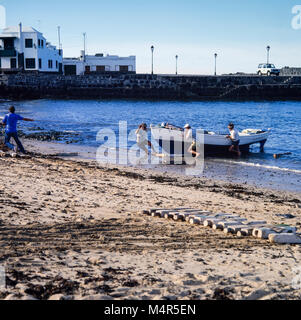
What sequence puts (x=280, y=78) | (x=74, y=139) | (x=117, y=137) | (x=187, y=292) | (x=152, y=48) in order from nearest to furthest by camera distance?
(x=187, y=292)
(x=74, y=139)
(x=117, y=137)
(x=280, y=78)
(x=152, y=48)

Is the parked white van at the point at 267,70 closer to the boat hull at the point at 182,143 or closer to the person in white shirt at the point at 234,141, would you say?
the person in white shirt at the point at 234,141

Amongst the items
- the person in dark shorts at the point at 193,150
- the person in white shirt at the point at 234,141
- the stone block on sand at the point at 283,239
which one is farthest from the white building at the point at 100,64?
the stone block on sand at the point at 283,239

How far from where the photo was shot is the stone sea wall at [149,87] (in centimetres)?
6194

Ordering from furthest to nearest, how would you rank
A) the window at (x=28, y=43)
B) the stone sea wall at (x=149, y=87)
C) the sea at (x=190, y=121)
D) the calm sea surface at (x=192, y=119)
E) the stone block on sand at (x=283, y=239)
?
1. the window at (x=28, y=43)
2. the stone sea wall at (x=149, y=87)
3. the calm sea surface at (x=192, y=119)
4. the sea at (x=190, y=121)
5. the stone block on sand at (x=283, y=239)

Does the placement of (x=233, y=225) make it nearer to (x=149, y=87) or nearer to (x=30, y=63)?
(x=149, y=87)

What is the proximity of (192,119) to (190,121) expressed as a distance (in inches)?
69.5

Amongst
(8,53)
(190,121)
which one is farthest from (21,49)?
(190,121)

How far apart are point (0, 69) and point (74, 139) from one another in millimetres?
48961

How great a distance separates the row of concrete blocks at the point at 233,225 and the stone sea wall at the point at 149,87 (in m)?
55.6

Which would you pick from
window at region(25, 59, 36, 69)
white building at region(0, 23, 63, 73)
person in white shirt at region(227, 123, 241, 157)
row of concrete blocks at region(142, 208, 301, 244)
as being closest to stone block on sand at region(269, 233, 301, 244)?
row of concrete blocks at region(142, 208, 301, 244)

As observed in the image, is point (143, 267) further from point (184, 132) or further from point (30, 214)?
point (184, 132)

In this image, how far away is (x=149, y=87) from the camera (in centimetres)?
6481
